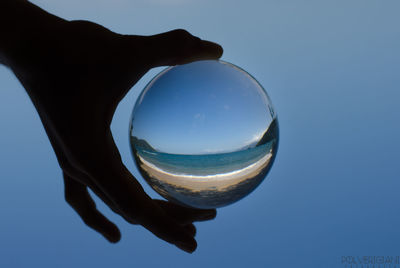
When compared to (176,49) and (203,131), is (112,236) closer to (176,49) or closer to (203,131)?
(203,131)

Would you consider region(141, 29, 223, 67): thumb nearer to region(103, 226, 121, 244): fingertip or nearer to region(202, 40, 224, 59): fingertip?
region(202, 40, 224, 59): fingertip

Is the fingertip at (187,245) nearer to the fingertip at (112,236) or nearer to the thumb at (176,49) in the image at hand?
the fingertip at (112,236)

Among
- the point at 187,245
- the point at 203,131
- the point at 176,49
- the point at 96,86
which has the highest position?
the point at 176,49

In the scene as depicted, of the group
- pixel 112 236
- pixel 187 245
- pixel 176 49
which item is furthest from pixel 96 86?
pixel 112 236

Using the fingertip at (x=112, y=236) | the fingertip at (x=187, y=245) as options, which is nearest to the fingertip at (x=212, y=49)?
the fingertip at (x=187, y=245)

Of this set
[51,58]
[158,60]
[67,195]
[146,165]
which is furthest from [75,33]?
[67,195]

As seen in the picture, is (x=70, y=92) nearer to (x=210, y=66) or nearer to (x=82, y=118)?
(x=82, y=118)
